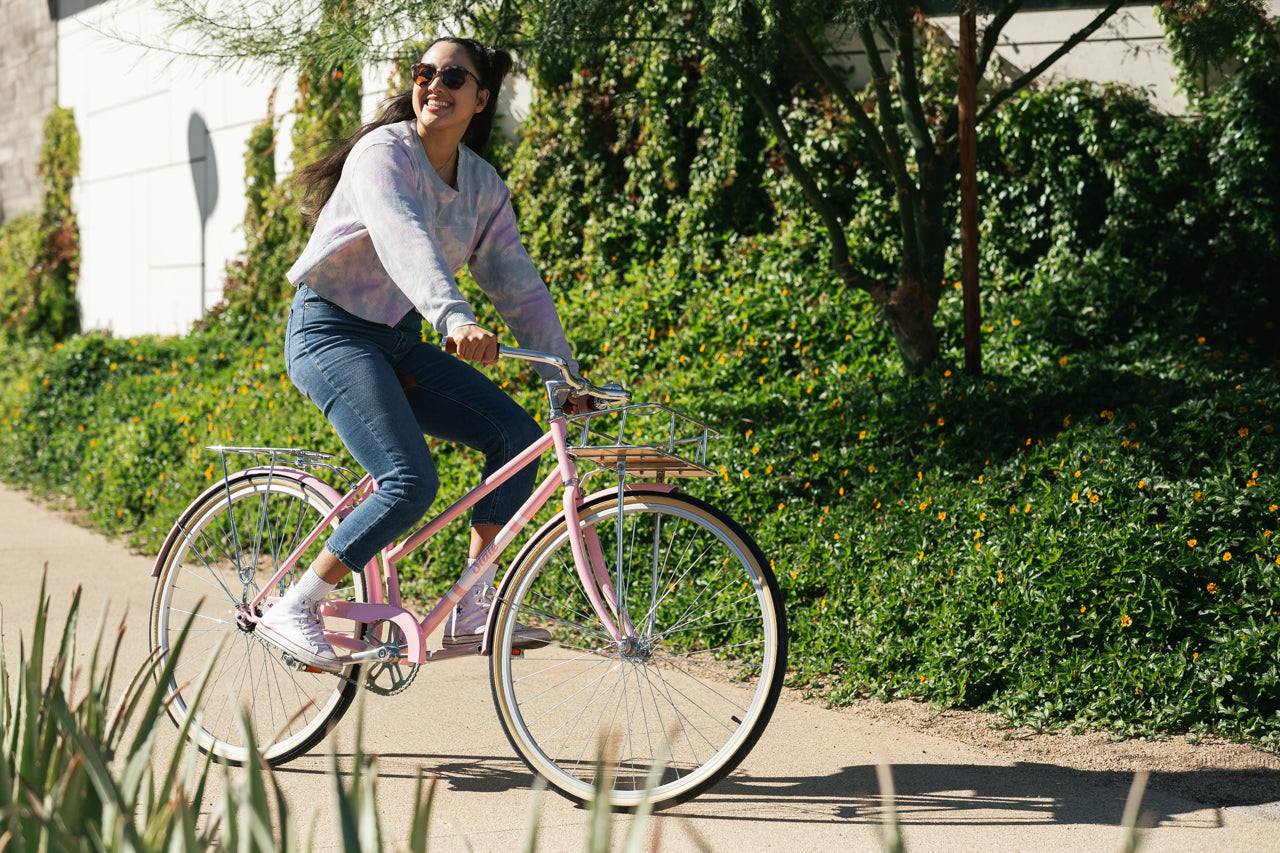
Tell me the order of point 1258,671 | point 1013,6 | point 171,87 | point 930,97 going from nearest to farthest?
point 1258,671 < point 1013,6 < point 930,97 < point 171,87

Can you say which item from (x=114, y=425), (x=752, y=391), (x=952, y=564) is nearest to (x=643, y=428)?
(x=752, y=391)

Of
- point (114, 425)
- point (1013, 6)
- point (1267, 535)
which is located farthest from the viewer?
point (114, 425)

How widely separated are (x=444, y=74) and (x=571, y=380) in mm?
898

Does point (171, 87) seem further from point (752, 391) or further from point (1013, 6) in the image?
point (1013, 6)

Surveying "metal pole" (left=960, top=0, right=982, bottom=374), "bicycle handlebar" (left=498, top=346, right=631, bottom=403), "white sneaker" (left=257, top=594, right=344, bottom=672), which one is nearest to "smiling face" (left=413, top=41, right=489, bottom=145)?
"bicycle handlebar" (left=498, top=346, right=631, bottom=403)

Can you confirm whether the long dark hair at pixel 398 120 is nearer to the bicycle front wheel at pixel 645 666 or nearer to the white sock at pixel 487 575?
the white sock at pixel 487 575

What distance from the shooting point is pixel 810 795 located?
331 cm

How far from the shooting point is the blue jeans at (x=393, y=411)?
3229 millimetres

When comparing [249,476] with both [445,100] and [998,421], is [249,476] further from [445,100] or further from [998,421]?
[998,421]

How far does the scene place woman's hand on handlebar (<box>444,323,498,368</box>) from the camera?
2.94m

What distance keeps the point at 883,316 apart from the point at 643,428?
1400 millimetres

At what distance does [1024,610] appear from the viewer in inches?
162

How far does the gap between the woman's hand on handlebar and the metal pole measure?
334cm

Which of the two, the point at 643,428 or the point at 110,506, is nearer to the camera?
the point at 643,428
